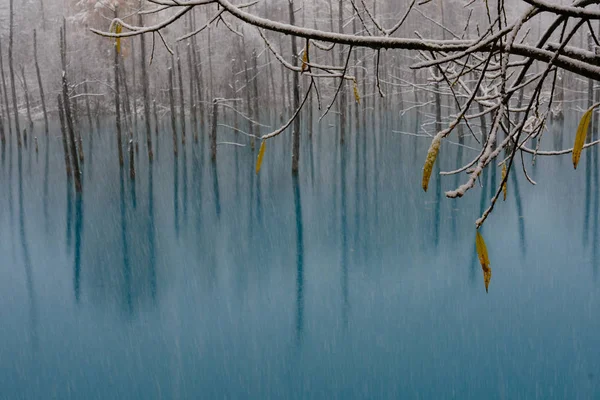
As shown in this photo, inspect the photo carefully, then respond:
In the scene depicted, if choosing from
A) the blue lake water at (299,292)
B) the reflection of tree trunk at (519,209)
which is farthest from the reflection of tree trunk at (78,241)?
the reflection of tree trunk at (519,209)

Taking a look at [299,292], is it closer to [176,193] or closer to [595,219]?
[595,219]

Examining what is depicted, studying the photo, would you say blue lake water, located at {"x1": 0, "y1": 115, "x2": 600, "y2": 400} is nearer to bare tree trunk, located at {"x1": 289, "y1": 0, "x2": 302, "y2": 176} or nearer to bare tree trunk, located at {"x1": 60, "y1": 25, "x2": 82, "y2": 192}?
bare tree trunk, located at {"x1": 60, "y1": 25, "x2": 82, "y2": 192}

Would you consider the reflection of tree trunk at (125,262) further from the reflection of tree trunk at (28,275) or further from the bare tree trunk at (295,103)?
the bare tree trunk at (295,103)

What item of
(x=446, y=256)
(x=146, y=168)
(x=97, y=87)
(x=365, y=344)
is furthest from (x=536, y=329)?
(x=97, y=87)

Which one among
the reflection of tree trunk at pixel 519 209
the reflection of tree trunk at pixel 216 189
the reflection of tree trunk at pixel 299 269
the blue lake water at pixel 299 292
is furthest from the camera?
the reflection of tree trunk at pixel 216 189

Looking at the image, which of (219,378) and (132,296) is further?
(132,296)

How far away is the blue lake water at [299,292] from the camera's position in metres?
6.31

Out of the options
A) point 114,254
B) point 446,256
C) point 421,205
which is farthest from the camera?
point 421,205

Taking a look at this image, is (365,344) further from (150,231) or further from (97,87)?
(97,87)

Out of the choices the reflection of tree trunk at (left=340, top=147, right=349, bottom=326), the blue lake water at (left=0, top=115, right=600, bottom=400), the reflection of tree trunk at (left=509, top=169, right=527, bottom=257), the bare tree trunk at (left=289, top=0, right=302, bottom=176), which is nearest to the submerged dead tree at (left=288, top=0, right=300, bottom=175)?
the bare tree trunk at (left=289, top=0, right=302, bottom=176)

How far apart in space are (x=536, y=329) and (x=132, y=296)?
5998 mm

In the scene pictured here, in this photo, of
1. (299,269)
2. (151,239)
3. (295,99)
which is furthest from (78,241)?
(295,99)

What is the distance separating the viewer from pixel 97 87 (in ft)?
120

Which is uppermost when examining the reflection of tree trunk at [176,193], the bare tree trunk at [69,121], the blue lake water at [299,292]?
the bare tree trunk at [69,121]
